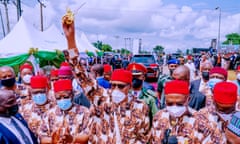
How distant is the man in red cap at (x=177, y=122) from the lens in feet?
9.01

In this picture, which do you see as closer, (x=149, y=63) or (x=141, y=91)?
(x=141, y=91)

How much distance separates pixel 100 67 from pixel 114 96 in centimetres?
255

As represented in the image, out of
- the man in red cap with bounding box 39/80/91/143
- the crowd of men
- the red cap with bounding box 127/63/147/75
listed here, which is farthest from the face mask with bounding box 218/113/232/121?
the red cap with bounding box 127/63/147/75

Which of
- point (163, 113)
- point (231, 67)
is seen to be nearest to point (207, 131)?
point (163, 113)

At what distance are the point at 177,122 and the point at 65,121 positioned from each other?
130 centimetres

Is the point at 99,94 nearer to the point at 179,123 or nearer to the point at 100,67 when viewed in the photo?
the point at 179,123

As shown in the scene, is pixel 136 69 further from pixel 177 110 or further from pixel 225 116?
pixel 225 116

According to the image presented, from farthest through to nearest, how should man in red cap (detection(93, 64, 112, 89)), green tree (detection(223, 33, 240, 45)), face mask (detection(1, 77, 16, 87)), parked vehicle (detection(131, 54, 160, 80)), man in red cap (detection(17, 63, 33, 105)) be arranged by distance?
green tree (detection(223, 33, 240, 45)) < parked vehicle (detection(131, 54, 160, 80)) < man in red cap (detection(93, 64, 112, 89)) < face mask (detection(1, 77, 16, 87)) < man in red cap (detection(17, 63, 33, 105))

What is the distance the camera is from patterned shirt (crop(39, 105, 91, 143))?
3.17m

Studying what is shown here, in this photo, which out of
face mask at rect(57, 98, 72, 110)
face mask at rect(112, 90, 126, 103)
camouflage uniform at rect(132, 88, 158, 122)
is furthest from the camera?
camouflage uniform at rect(132, 88, 158, 122)

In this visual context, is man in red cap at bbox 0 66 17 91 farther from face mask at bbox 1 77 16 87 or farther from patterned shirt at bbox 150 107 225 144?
patterned shirt at bbox 150 107 225 144

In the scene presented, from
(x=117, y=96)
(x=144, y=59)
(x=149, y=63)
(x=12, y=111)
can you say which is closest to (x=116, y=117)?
(x=117, y=96)

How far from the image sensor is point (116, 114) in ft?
9.62

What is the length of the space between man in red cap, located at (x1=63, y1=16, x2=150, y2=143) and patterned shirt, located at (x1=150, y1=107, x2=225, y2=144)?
171 mm
